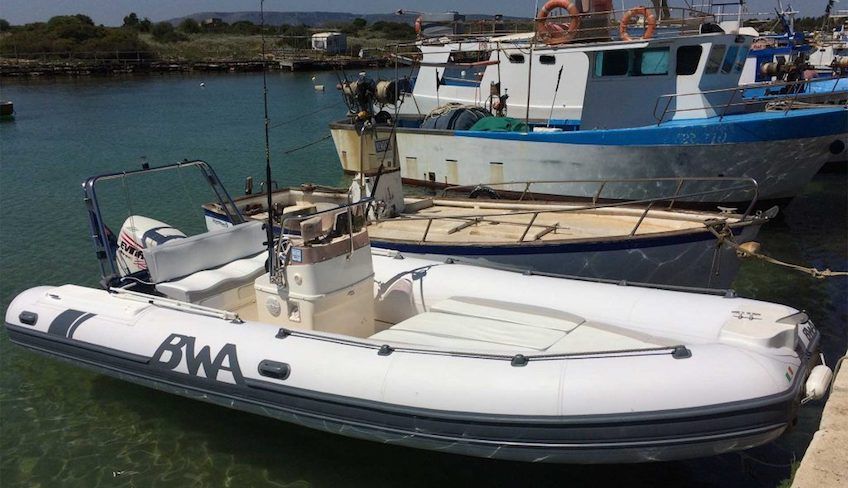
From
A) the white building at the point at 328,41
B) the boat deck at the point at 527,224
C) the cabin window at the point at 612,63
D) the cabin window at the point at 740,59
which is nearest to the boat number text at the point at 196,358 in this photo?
the boat deck at the point at 527,224

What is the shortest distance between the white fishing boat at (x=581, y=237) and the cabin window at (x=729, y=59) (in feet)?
20.6

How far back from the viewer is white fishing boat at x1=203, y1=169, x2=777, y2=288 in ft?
29.2

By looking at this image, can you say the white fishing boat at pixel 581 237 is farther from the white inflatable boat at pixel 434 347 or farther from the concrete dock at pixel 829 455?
the concrete dock at pixel 829 455

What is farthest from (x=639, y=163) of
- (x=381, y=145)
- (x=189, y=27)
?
(x=189, y=27)

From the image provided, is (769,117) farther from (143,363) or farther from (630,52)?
(143,363)

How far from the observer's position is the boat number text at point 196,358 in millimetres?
6551

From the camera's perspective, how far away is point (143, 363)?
23.1 feet

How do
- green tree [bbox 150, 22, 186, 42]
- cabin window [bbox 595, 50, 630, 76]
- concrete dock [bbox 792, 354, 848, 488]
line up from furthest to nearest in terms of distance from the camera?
green tree [bbox 150, 22, 186, 42], cabin window [bbox 595, 50, 630, 76], concrete dock [bbox 792, 354, 848, 488]

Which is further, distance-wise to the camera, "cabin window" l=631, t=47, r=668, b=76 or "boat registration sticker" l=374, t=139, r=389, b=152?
"cabin window" l=631, t=47, r=668, b=76

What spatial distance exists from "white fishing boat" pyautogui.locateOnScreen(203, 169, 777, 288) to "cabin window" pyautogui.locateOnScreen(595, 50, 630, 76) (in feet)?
18.4

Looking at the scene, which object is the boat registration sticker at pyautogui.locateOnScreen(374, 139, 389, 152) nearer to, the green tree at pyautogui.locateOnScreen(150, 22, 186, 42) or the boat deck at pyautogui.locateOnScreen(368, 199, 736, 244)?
the boat deck at pyautogui.locateOnScreen(368, 199, 736, 244)

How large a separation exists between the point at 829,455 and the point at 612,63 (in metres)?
12.0

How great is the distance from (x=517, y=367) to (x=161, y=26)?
10268 cm

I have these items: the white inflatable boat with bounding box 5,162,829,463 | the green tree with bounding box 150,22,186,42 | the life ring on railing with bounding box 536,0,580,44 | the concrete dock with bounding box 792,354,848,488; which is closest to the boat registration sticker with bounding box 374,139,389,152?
the white inflatable boat with bounding box 5,162,829,463
